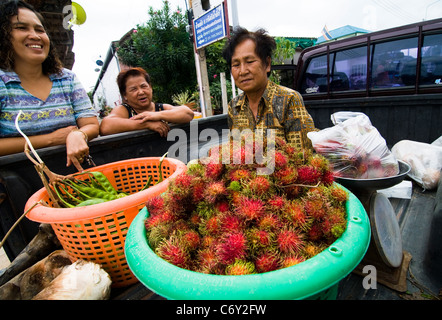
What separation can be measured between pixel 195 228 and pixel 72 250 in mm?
678

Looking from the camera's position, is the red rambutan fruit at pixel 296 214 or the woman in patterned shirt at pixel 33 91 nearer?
the red rambutan fruit at pixel 296 214

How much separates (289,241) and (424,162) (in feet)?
8.15

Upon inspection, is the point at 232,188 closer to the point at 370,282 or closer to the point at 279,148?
the point at 279,148

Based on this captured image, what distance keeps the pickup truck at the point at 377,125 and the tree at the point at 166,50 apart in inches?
244

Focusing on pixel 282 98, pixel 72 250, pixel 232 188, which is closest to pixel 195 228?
pixel 232 188

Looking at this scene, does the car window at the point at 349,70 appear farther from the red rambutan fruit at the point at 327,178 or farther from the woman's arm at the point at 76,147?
the woman's arm at the point at 76,147

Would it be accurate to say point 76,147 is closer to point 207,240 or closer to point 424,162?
point 207,240

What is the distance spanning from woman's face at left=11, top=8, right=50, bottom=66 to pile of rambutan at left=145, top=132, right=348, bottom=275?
4.60 feet

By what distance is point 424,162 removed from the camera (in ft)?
7.58

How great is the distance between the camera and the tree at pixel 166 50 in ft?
29.4

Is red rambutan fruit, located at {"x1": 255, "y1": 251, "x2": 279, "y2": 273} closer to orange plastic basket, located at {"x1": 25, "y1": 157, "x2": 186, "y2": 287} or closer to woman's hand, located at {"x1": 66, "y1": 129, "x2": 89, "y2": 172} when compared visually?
orange plastic basket, located at {"x1": 25, "y1": 157, "x2": 186, "y2": 287}

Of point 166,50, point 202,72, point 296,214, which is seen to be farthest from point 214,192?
point 166,50

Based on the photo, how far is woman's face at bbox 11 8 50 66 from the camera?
1.44m

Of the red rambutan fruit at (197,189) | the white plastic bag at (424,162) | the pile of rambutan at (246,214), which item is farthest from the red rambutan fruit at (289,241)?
the white plastic bag at (424,162)
